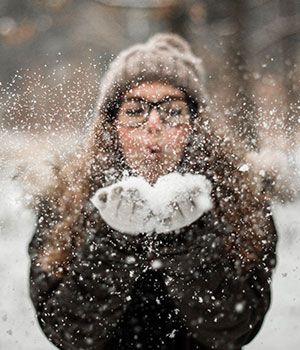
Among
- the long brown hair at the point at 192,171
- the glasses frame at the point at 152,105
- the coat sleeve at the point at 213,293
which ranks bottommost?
the coat sleeve at the point at 213,293

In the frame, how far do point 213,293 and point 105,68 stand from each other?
312cm

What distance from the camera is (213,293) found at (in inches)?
62.4

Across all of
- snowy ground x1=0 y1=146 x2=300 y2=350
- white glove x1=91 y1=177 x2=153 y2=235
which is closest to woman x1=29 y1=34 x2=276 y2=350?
white glove x1=91 y1=177 x2=153 y2=235

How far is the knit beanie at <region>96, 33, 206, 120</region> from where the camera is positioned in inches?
69.2

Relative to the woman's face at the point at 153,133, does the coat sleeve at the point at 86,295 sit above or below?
below

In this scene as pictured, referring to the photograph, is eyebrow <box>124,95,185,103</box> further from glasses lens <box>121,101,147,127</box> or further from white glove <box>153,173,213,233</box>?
white glove <box>153,173,213,233</box>

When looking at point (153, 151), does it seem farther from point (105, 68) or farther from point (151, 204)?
point (105, 68)

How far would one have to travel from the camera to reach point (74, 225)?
64.7 inches

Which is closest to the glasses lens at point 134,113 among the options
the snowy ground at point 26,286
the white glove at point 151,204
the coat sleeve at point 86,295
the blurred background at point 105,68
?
the white glove at point 151,204

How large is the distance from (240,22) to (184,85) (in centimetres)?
434

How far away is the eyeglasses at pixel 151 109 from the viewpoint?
65.6 inches

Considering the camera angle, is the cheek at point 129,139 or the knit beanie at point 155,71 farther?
the knit beanie at point 155,71

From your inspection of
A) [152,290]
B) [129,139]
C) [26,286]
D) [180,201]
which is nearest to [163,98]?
[129,139]

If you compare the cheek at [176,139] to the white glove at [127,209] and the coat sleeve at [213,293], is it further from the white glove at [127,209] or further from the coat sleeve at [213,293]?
the coat sleeve at [213,293]
